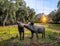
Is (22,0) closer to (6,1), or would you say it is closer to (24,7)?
(24,7)

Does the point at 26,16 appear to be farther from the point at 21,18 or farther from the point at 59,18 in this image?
the point at 59,18

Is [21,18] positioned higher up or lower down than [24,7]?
lower down

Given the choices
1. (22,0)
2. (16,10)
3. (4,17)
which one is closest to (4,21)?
(4,17)

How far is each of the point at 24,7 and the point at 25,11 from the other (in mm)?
717

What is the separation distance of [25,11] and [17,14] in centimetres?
154

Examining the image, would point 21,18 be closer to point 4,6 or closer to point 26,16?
point 26,16

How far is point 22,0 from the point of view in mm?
29188

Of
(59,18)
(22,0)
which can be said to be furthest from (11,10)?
(59,18)

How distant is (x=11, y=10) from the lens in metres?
27.9

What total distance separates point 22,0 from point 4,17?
4.11m


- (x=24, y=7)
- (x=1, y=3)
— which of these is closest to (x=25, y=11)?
(x=24, y=7)

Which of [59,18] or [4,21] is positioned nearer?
[4,21]

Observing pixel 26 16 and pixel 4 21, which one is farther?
pixel 26 16

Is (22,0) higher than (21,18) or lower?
higher
